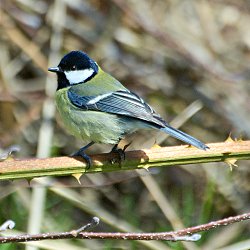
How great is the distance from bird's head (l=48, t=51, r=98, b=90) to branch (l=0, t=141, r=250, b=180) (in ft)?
2.75

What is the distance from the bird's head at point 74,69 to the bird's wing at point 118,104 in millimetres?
97

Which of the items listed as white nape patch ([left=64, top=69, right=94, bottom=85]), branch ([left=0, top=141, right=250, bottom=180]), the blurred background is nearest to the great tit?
white nape patch ([left=64, top=69, right=94, bottom=85])

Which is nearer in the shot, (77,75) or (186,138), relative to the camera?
(186,138)

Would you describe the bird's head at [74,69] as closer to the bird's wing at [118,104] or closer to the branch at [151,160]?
the bird's wing at [118,104]

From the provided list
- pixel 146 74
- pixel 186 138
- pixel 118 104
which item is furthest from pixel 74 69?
pixel 146 74

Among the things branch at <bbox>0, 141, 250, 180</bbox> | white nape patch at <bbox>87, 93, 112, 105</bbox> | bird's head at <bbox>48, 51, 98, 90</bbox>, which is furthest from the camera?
bird's head at <bbox>48, 51, 98, 90</bbox>

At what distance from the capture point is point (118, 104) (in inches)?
101

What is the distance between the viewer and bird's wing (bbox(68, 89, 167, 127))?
2446mm

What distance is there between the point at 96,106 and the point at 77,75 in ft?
0.83

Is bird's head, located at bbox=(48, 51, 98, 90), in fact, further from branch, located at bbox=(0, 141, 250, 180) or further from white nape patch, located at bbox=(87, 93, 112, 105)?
branch, located at bbox=(0, 141, 250, 180)

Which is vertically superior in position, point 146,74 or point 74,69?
point 146,74

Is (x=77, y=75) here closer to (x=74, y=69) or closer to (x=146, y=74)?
(x=74, y=69)

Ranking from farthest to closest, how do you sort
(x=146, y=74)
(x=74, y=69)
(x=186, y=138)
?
(x=146, y=74)
(x=74, y=69)
(x=186, y=138)

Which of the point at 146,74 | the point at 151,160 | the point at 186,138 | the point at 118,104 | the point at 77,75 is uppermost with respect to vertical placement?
the point at 146,74
